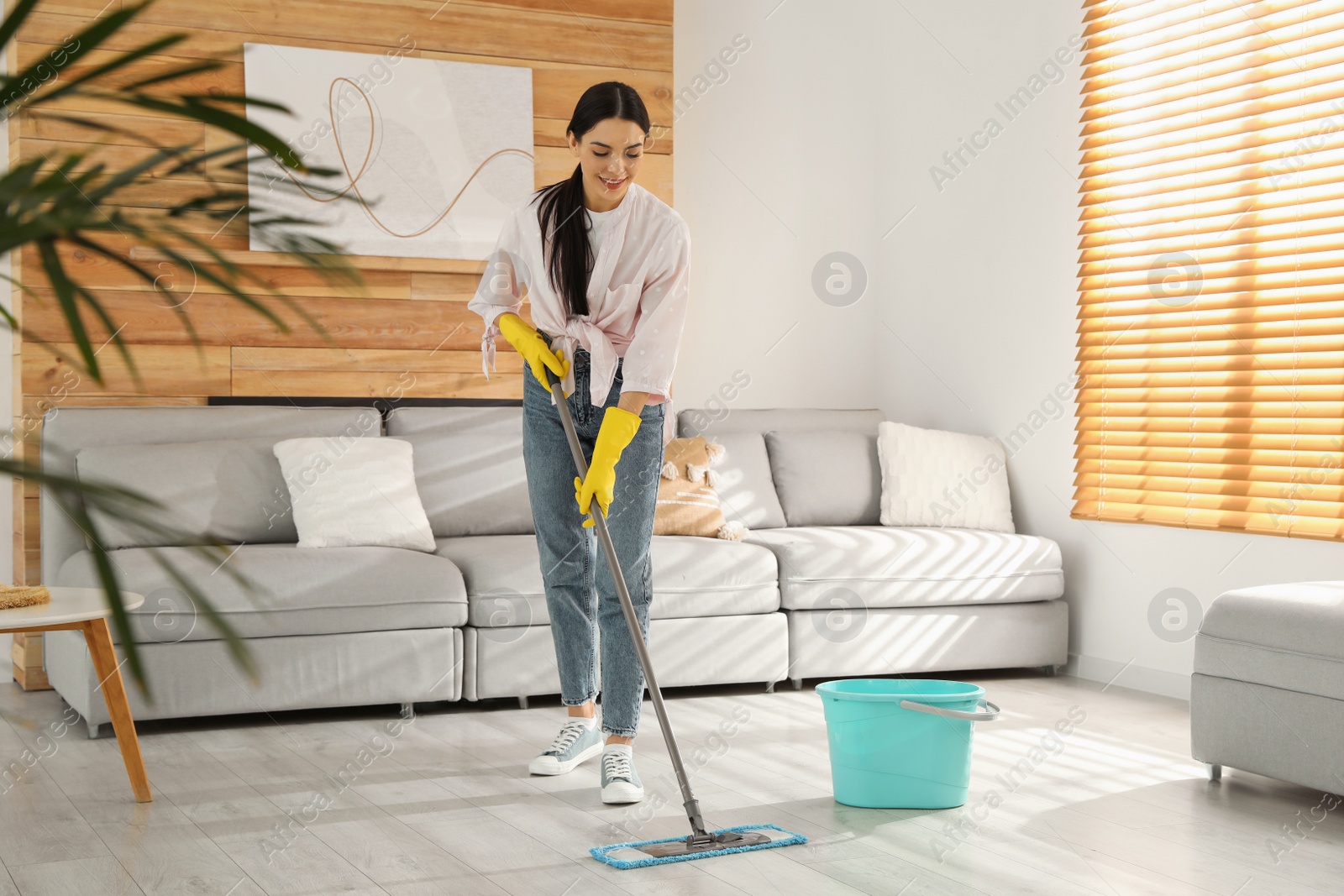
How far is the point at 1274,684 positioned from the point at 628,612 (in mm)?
1345

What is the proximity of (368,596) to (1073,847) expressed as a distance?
5.89 ft

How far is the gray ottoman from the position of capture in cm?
244

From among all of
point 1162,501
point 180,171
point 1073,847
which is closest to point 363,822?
point 1073,847

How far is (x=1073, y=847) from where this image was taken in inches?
85.9

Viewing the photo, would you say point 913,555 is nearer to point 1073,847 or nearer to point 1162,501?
point 1162,501

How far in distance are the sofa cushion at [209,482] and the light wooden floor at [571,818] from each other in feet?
1.70

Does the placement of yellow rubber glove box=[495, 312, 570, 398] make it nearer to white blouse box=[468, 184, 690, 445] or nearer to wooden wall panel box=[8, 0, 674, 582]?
white blouse box=[468, 184, 690, 445]

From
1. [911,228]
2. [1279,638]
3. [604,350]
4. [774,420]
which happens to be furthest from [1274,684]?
[911,228]

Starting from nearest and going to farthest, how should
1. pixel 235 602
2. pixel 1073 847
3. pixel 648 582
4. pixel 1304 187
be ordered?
pixel 1073 847, pixel 648 582, pixel 235 602, pixel 1304 187

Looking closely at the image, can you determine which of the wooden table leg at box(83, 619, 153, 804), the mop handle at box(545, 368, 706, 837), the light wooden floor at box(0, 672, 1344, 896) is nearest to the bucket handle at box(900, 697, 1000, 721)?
the light wooden floor at box(0, 672, 1344, 896)

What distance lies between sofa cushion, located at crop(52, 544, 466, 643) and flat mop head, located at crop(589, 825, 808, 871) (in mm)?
1241

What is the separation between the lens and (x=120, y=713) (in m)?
2.44

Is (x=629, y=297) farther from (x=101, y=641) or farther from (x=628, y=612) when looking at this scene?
(x=101, y=641)

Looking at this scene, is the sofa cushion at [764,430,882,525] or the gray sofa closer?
the gray sofa
